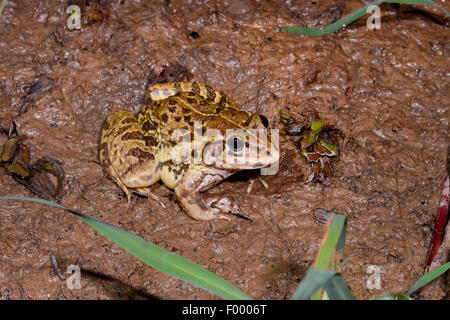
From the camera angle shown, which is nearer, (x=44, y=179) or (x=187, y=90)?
(x=44, y=179)

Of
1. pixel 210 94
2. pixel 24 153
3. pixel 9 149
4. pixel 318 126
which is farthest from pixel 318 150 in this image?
pixel 9 149

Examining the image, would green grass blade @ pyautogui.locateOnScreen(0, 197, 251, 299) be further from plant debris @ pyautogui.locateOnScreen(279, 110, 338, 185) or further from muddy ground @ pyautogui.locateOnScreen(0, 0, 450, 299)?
plant debris @ pyautogui.locateOnScreen(279, 110, 338, 185)

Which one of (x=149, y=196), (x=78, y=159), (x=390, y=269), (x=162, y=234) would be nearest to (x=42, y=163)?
(x=78, y=159)

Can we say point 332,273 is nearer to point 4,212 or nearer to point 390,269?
point 390,269

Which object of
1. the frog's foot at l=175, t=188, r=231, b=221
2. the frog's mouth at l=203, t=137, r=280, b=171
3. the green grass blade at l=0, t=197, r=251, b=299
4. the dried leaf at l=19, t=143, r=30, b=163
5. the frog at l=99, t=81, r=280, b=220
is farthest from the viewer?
the dried leaf at l=19, t=143, r=30, b=163

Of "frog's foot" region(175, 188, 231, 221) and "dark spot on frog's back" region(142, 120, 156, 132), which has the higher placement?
"dark spot on frog's back" region(142, 120, 156, 132)

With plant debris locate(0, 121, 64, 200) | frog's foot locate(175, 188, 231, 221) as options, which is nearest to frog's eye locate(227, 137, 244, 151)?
frog's foot locate(175, 188, 231, 221)

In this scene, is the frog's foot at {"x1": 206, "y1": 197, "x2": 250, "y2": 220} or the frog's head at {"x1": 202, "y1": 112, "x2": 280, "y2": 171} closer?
the frog's head at {"x1": 202, "y1": 112, "x2": 280, "y2": 171}

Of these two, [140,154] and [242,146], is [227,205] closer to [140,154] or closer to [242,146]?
[242,146]
